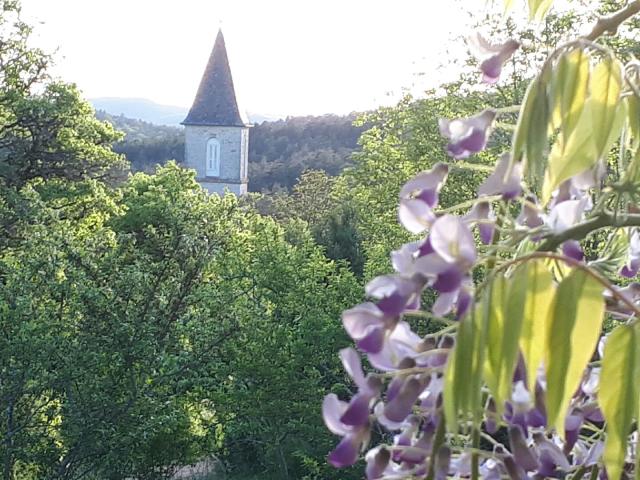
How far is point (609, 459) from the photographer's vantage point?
69 centimetres

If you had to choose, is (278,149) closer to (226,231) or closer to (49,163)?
(49,163)

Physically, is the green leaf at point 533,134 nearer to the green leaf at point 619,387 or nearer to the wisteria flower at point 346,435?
the green leaf at point 619,387

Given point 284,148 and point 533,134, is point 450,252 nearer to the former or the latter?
point 533,134

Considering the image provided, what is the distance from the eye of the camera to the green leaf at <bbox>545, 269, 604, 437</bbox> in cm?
64

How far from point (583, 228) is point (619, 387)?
13 cm

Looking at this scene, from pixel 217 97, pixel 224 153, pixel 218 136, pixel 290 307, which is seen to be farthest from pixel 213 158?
pixel 290 307

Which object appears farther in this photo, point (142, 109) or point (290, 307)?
point (142, 109)

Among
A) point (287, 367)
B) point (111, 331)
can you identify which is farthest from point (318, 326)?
point (111, 331)

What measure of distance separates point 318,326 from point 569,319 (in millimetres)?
8008

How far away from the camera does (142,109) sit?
8688cm

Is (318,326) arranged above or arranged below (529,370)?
below

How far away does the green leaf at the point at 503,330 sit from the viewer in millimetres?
631

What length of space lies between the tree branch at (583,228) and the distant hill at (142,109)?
80.8m

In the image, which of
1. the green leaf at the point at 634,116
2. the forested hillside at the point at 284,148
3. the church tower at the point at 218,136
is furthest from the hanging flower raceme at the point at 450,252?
the church tower at the point at 218,136
